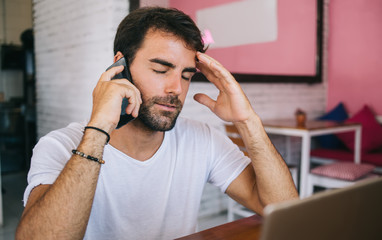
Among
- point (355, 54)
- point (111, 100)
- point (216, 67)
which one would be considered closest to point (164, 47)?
point (216, 67)

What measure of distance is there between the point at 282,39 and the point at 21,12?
4.57 metres

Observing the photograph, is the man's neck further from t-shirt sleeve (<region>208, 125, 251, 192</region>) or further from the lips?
t-shirt sleeve (<region>208, 125, 251, 192</region>)

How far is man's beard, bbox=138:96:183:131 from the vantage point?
118 cm

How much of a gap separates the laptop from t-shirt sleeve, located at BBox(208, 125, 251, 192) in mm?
750

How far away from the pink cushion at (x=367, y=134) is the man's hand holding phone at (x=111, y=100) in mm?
3154

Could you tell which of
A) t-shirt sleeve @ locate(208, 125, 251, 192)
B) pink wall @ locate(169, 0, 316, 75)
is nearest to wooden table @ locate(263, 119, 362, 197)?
pink wall @ locate(169, 0, 316, 75)

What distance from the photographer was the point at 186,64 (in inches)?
47.9

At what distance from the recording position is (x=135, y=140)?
1.21 metres

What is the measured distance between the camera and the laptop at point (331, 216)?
0.44m

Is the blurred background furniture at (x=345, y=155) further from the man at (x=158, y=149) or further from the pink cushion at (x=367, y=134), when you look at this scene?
the man at (x=158, y=149)

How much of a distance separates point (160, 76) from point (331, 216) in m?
0.82

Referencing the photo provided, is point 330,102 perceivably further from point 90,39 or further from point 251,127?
point 251,127

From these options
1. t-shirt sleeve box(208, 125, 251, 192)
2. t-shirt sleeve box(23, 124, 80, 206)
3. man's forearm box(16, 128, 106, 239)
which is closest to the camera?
man's forearm box(16, 128, 106, 239)

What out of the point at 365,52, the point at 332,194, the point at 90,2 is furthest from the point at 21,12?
the point at 332,194
